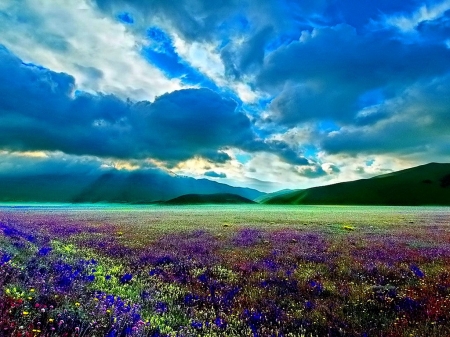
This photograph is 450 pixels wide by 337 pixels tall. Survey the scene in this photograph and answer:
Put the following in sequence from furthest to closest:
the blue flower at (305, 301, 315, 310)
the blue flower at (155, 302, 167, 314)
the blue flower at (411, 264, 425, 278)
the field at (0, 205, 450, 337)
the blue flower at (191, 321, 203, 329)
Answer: the blue flower at (411, 264, 425, 278) → the blue flower at (305, 301, 315, 310) → the blue flower at (155, 302, 167, 314) → the blue flower at (191, 321, 203, 329) → the field at (0, 205, 450, 337)

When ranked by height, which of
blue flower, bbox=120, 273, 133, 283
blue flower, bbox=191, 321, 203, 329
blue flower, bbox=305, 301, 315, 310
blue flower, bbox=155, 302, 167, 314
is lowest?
blue flower, bbox=305, 301, 315, 310

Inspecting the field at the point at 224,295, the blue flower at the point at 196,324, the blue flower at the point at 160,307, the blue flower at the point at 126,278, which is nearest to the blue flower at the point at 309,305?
the field at the point at 224,295

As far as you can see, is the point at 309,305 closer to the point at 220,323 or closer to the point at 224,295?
the point at 224,295

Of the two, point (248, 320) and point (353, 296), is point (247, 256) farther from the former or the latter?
point (248, 320)

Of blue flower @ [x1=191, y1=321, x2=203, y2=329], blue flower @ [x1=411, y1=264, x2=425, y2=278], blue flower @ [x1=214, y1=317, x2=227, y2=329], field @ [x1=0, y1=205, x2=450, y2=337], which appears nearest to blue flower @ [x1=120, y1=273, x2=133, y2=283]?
field @ [x1=0, y1=205, x2=450, y2=337]

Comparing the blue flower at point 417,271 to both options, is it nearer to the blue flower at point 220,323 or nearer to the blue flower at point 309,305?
the blue flower at point 309,305

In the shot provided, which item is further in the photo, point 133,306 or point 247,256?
point 247,256

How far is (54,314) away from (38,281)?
230cm

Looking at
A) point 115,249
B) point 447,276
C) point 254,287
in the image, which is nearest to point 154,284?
point 254,287

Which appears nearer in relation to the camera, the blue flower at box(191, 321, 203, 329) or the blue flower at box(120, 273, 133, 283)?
the blue flower at box(191, 321, 203, 329)

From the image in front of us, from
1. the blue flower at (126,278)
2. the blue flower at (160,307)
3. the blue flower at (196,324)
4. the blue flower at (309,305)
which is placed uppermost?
the blue flower at (126,278)

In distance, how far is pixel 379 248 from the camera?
15.3m

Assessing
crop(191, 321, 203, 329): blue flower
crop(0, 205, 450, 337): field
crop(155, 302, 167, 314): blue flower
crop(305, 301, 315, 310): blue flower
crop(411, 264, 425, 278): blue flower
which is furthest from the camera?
crop(411, 264, 425, 278): blue flower

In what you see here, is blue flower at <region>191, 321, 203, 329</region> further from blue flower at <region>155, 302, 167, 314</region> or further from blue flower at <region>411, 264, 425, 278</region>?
blue flower at <region>411, 264, 425, 278</region>
